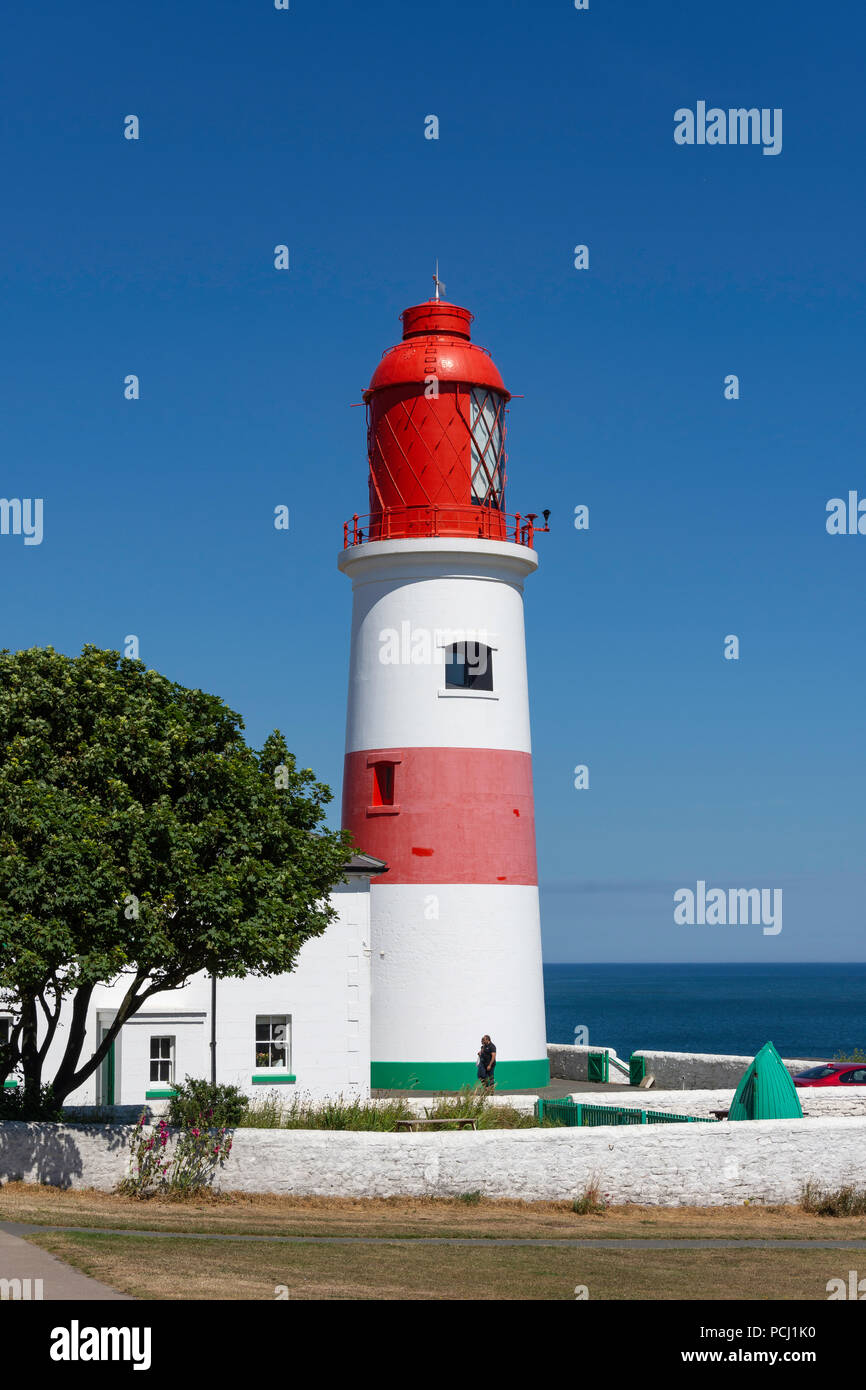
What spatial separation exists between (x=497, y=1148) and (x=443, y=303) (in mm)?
20120

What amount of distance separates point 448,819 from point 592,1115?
25.2 ft

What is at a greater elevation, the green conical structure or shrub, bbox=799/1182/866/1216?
the green conical structure

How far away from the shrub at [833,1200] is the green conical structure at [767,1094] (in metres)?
1.73

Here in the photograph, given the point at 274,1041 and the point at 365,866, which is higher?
the point at 365,866

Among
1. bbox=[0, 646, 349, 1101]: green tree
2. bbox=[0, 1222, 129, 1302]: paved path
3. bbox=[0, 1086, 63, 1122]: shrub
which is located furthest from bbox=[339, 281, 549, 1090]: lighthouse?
bbox=[0, 1222, 129, 1302]: paved path

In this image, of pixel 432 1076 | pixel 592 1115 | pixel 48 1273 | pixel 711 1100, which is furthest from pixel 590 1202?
pixel 48 1273

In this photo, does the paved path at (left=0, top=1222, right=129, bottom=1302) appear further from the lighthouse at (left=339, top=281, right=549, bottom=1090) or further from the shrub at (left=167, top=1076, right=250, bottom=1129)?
the lighthouse at (left=339, top=281, right=549, bottom=1090)

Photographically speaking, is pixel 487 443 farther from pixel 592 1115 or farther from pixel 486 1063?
pixel 592 1115

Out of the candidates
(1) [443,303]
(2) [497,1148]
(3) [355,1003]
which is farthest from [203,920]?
(1) [443,303]

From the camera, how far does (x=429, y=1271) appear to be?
1620cm

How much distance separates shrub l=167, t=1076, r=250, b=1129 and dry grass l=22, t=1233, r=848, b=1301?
247 inches

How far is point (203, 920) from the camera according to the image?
23609 millimetres

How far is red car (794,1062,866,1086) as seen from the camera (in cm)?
3284
